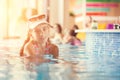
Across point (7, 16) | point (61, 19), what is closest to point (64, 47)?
point (61, 19)

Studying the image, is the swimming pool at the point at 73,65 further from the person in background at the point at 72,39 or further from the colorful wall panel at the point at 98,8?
A: the colorful wall panel at the point at 98,8

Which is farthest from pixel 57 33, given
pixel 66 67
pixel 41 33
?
pixel 66 67

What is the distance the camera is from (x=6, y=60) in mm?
1766

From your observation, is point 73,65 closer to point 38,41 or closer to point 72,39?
point 72,39

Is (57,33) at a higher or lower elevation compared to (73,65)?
higher

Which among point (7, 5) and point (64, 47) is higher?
point (7, 5)

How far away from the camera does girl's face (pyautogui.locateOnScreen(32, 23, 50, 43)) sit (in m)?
1.79

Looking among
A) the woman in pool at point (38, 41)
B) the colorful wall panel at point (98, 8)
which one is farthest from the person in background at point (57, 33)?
the colorful wall panel at point (98, 8)

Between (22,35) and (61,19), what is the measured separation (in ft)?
0.96

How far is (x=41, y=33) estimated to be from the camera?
1795mm

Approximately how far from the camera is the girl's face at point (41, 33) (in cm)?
179

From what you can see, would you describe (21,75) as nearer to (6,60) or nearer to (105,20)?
(6,60)

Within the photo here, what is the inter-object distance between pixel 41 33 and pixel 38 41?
60 mm

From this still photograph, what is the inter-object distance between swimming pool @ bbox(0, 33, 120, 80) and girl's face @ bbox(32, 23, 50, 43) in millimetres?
136
